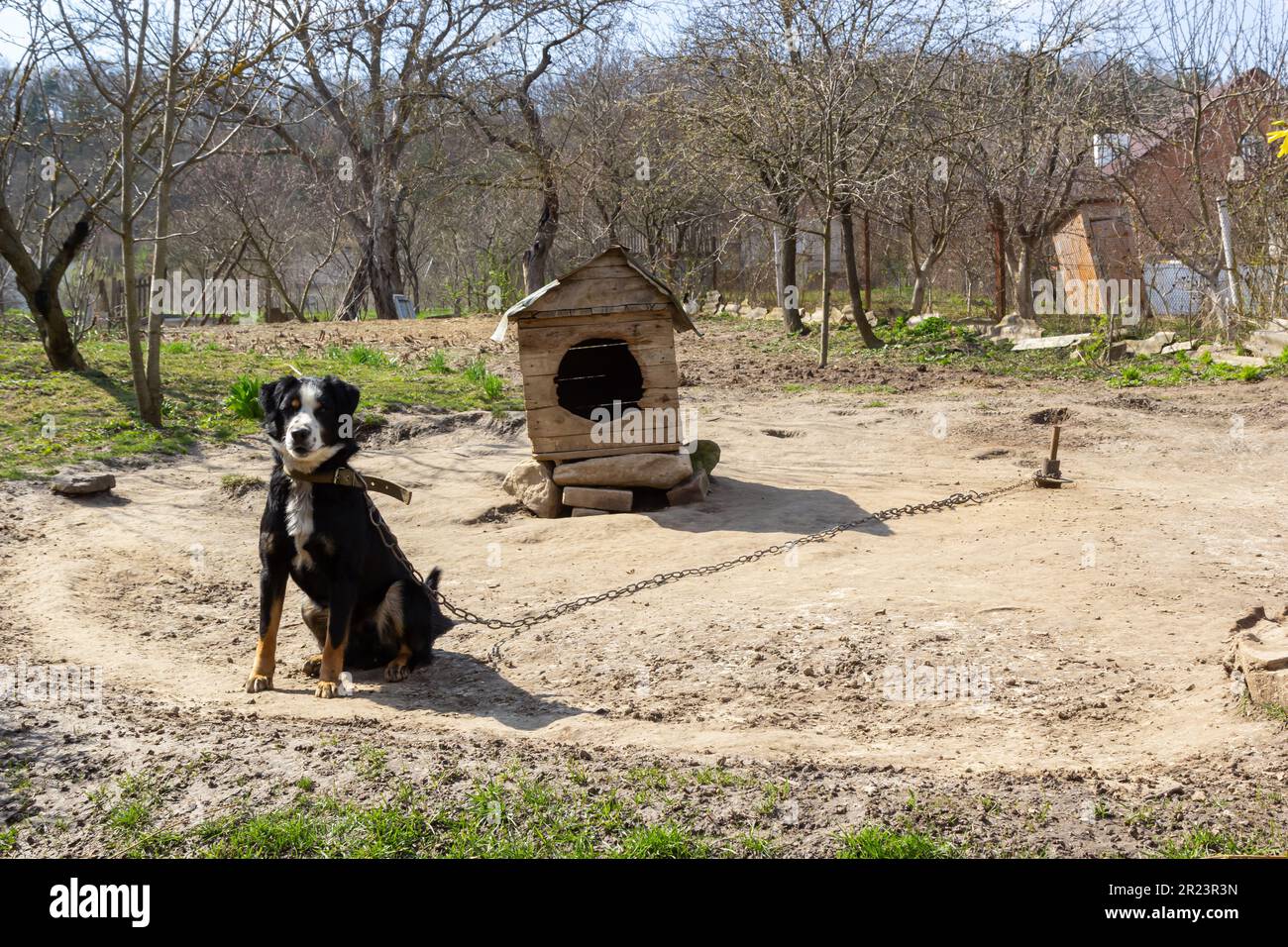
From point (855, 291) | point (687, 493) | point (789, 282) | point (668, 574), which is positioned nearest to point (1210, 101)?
point (855, 291)

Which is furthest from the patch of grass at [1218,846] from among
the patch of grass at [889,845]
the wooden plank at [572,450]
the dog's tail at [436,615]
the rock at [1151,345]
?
the rock at [1151,345]

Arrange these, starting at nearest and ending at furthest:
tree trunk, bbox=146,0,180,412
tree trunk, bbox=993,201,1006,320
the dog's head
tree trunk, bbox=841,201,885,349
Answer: the dog's head, tree trunk, bbox=146,0,180,412, tree trunk, bbox=841,201,885,349, tree trunk, bbox=993,201,1006,320

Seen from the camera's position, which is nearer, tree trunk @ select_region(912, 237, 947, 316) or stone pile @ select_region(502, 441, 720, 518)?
stone pile @ select_region(502, 441, 720, 518)

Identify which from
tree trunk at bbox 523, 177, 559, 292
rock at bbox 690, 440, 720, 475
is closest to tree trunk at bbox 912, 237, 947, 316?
tree trunk at bbox 523, 177, 559, 292

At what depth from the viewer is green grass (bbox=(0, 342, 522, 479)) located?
9586mm

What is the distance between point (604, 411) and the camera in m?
8.64

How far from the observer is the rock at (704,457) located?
866 cm

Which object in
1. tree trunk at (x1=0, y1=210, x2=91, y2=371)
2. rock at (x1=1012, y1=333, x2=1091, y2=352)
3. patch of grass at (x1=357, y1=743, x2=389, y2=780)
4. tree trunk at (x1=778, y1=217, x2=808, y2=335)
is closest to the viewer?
patch of grass at (x1=357, y1=743, x2=389, y2=780)

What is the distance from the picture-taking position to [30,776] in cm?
355

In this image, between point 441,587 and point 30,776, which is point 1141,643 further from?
point 30,776

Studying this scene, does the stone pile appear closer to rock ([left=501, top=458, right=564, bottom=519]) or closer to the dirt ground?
rock ([left=501, top=458, right=564, bottom=519])

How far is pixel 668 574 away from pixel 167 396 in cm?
707

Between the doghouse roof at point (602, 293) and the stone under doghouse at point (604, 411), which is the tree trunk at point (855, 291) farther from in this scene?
the doghouse roof at point (602, 293)
